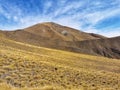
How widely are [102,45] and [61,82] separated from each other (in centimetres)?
11879

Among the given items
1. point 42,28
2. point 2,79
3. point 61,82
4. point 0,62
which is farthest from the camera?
point 42,28

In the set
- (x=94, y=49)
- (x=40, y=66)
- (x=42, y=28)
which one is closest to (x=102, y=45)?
(x=94, y=49)

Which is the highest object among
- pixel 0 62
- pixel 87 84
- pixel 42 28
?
pixel 42 28

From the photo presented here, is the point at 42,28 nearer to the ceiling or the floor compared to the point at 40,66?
nearer to the ceiling

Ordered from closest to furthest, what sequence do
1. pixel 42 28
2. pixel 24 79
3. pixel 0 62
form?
pixel 24 79, pixel 0 62, pixel 42 28

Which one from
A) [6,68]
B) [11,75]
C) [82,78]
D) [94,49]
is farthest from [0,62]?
[94,49]

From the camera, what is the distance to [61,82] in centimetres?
2066

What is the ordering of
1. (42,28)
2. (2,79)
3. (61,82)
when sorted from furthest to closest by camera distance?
(42,28), (61,82), (2,79)

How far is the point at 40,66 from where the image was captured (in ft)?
82.4

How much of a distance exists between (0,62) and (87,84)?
738cm

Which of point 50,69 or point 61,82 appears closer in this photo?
point 61,82

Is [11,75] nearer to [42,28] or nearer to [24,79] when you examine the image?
[24,79]

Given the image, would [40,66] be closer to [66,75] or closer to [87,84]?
[66,75]

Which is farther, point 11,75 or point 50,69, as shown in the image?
point 50,69
